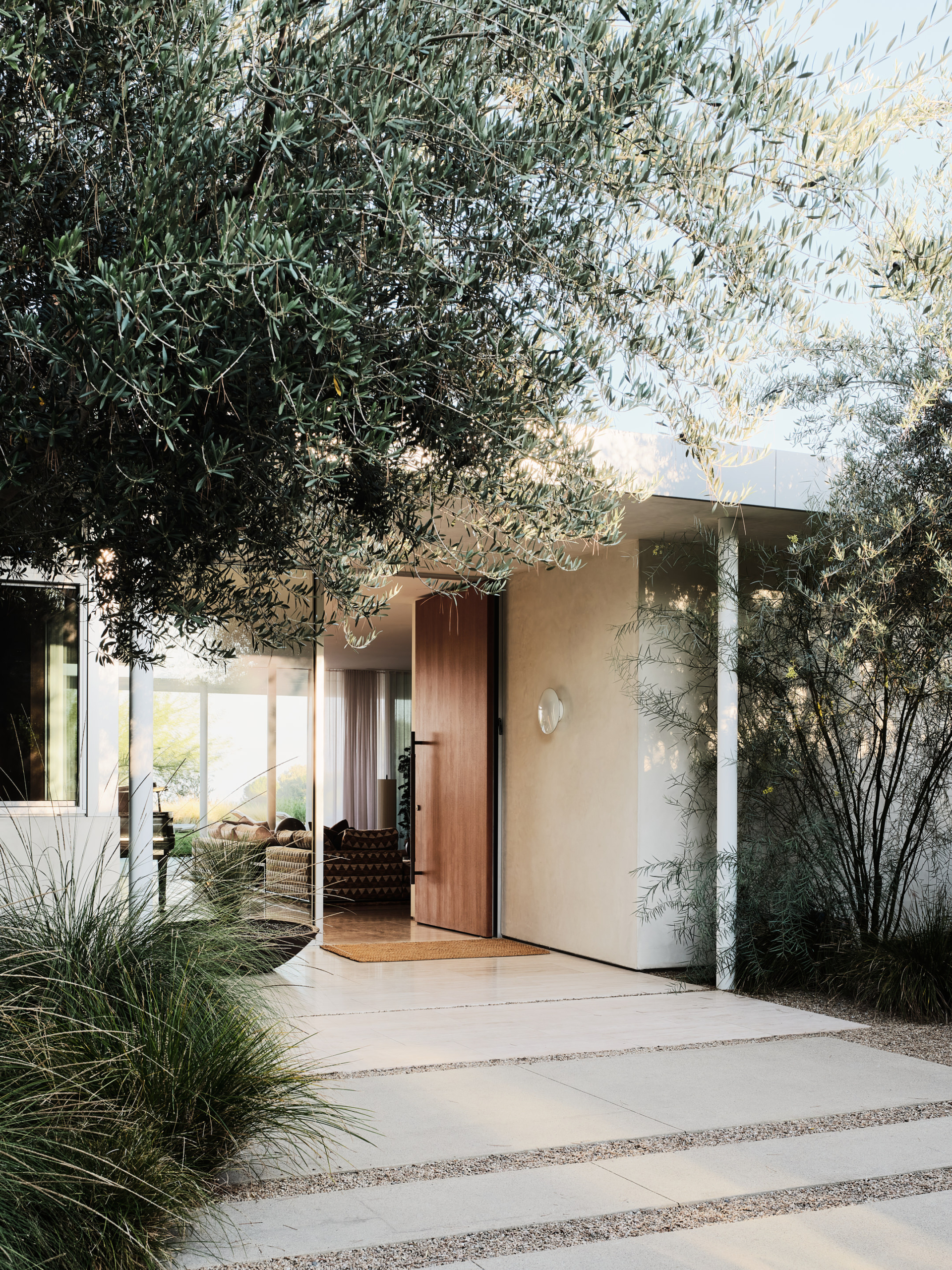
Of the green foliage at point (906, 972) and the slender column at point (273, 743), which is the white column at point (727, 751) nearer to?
the green foliage at point (906, 972)

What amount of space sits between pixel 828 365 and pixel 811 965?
3.36 meters

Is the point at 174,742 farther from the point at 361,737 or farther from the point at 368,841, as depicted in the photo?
the point at 361,737

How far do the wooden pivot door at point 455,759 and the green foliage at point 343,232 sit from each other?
5423 millimetres

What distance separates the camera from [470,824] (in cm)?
871

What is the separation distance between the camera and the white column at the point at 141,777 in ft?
16.8

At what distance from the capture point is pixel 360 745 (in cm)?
1691

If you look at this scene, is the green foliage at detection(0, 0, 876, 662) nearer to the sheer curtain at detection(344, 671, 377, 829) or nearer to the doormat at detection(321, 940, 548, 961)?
the doormat at detection(321, 940, 548, 961)

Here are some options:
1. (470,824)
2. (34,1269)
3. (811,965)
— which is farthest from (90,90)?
(470,824)

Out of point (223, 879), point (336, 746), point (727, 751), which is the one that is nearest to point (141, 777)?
point (223, 879)

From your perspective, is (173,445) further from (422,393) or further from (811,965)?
(811,965)

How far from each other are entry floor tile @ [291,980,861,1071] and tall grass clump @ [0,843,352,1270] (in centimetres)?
127

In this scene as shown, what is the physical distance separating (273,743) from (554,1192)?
4937 millimetres

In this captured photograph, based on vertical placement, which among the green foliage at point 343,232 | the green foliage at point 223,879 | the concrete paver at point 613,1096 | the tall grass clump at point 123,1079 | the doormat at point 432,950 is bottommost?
the doormat at point 432,950

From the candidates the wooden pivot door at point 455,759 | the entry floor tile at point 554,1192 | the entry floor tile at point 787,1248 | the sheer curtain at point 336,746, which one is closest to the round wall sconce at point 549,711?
the wooden pivot door at point 455,759
